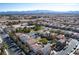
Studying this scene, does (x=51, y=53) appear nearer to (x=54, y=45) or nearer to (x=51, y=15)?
(x=54, y=45)

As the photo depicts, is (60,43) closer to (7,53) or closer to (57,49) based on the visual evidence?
(57,49)

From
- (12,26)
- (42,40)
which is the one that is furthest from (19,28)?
(42,40)

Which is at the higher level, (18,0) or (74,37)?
(18,0)

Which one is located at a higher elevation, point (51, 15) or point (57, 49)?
point (51, 15)
